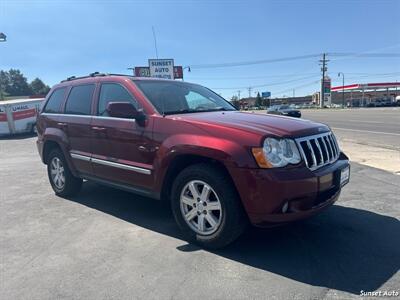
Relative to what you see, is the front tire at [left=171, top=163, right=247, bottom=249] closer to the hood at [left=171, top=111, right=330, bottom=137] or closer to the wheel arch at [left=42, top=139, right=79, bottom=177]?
the hood at [left=171, top=111, right=330, bottom=137]

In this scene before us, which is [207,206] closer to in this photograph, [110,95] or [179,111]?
[179,111]

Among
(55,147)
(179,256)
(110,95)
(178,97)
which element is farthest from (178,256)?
(55,147)

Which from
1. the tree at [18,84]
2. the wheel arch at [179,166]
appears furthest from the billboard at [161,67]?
the tree at [18,84]

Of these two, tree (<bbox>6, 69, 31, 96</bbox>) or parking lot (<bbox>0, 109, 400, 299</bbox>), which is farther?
tree (<bbox>6, 69, 31, 96</bbox>)

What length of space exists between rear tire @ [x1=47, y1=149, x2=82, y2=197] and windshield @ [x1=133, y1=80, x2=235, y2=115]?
7.01ft

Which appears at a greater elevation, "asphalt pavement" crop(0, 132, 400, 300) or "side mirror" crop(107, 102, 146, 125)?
"side mirror" crop(107, 102, 146, 125)

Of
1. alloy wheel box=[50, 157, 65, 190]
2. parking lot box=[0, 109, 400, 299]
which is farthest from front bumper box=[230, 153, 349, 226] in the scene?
alloy wheel box=[50, 157, 65, 190]

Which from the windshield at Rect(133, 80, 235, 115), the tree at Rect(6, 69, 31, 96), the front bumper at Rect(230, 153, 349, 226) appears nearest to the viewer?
the front bumper at Rect(230, 153, 349, 226)

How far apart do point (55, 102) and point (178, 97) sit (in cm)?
253

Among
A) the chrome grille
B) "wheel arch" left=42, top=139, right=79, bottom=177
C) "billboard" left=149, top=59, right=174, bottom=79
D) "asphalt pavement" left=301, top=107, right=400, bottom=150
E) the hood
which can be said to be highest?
"billboard" left=149, top=59, right=174, bottom=79

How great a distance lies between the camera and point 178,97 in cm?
485

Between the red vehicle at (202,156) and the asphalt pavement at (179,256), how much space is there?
420 millimetres

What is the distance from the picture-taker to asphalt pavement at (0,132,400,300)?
3.10 m

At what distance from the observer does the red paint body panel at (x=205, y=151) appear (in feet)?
11.1
